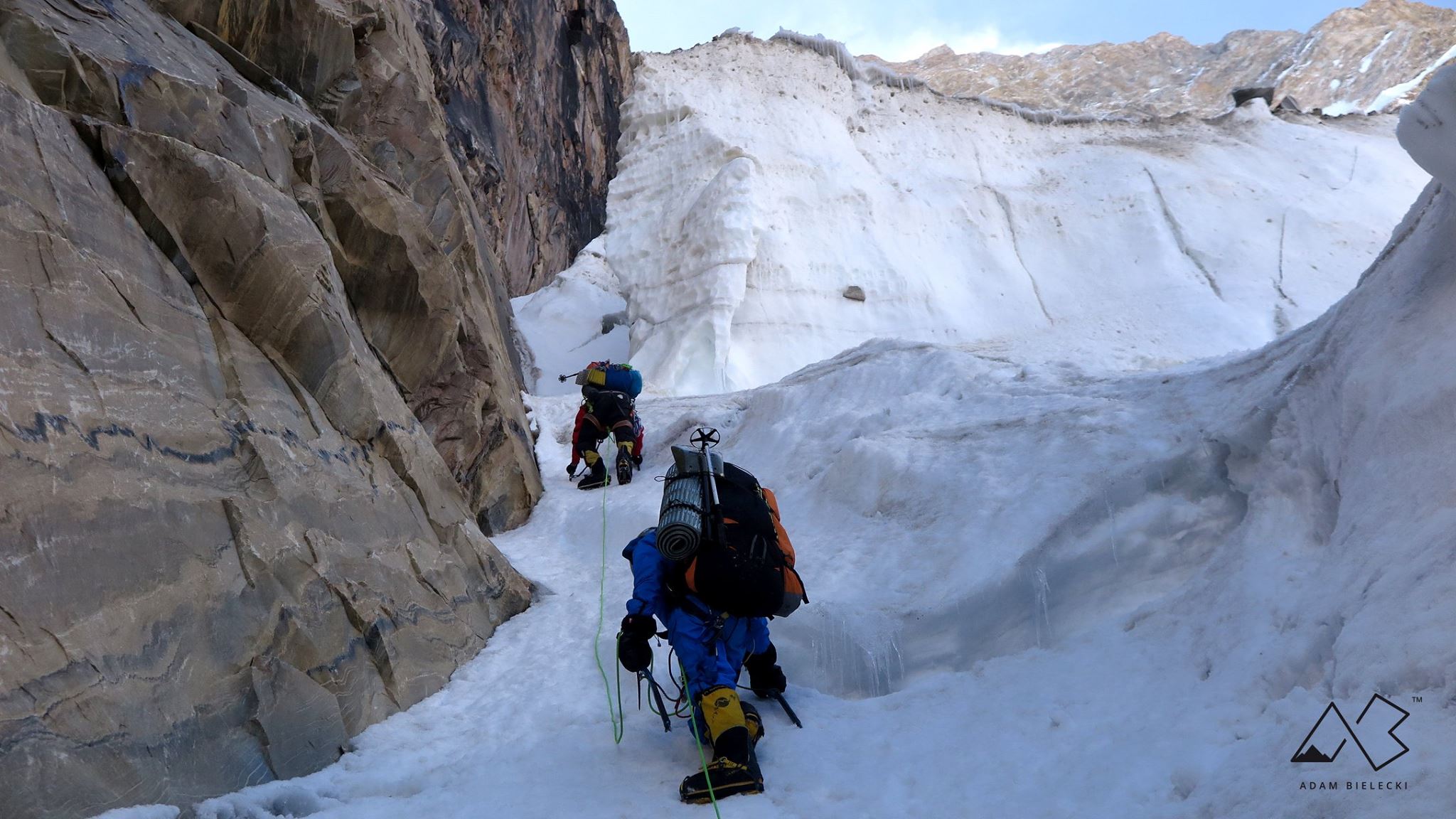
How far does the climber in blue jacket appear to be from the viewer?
3395mm

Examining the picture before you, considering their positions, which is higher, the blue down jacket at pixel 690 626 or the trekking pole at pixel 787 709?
the blue down jacket at pixel 690 626

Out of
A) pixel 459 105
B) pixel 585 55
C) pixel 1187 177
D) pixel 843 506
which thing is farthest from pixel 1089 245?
pixel 843 506

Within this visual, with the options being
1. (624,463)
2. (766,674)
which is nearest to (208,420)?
(766,674)

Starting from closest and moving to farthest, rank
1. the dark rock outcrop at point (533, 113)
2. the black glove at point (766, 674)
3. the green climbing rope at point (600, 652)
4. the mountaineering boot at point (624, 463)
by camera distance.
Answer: the green climbing rope at point (600, 652) < the black glove at point (766, 674) < the mountaineering boot at point (624, 463) < the dark rock outcrop at point (533, 113)

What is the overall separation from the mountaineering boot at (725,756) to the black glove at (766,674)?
20.7 inches

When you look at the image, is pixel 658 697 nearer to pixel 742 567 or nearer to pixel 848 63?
pixel 742 567

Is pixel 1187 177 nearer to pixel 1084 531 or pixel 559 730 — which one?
pixel 1084 531

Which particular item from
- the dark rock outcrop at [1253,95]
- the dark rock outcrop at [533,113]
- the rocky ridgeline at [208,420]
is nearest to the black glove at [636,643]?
the rocky ridgeline at [208,420]

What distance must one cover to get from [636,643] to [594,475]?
512 centimetres

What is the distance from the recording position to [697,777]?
3186mm

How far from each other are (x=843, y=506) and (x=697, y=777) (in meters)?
3.12

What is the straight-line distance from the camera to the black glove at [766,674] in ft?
13.1

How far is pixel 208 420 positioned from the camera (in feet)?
12.0

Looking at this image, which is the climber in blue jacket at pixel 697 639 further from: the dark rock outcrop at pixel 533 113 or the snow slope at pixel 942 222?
the dark rock outcrop at pixel 533 113
